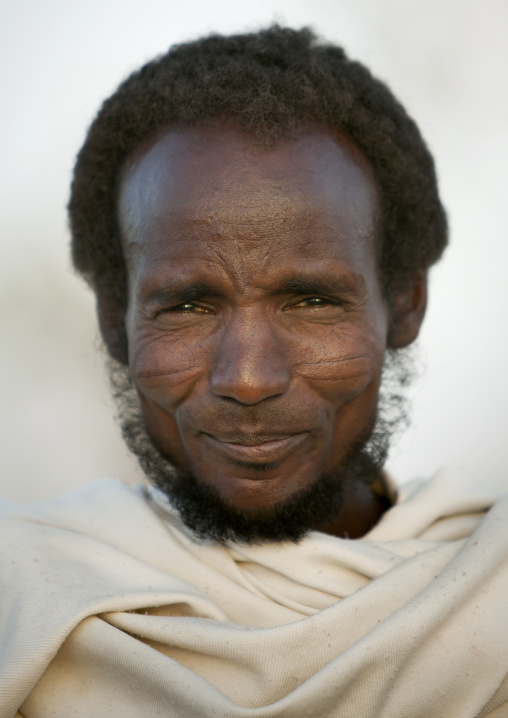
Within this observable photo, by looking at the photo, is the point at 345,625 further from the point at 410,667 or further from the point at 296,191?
the point at 296,191

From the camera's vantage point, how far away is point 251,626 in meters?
2.19

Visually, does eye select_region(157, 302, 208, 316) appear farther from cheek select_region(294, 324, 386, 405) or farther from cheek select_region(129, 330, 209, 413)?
cheek select_region(294, 324, 386, 405)

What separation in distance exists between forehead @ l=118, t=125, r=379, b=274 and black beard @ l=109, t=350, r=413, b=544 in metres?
0.72

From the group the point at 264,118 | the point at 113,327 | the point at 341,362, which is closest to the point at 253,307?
the point at 341,362

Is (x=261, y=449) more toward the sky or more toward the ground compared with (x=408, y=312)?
more toward the ground

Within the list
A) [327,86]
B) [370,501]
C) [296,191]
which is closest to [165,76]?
[327,86]

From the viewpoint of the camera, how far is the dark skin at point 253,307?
225 cm

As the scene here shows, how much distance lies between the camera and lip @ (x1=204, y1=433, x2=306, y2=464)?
2268 millimetres

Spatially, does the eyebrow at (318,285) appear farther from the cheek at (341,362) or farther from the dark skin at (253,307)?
the cheek at (341,362)

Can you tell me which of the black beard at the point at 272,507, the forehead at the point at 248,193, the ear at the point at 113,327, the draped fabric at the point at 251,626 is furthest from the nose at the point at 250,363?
the ear at the point at 113,327

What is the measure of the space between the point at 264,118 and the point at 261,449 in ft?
3.43

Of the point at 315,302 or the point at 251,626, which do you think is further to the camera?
the point at 315,302

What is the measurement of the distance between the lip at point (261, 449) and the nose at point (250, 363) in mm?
160

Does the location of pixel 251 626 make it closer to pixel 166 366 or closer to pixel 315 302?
pixel 166 366
